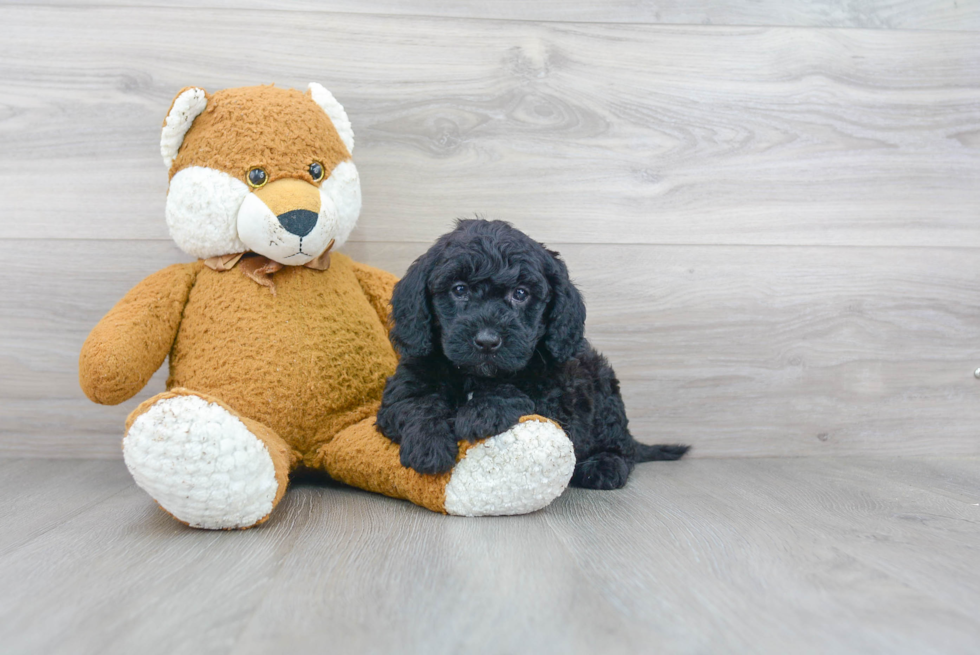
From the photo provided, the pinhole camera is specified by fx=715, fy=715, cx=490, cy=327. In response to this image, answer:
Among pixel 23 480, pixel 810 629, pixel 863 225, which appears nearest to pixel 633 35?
pixel 863 225

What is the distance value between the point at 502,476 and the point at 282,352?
1.57 feet

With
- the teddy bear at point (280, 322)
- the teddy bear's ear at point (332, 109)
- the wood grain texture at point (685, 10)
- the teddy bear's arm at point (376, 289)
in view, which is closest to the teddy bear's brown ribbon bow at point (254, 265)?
the teddy bear at point (280, 322)

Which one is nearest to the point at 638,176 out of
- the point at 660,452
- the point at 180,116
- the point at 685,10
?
the point at 685,10

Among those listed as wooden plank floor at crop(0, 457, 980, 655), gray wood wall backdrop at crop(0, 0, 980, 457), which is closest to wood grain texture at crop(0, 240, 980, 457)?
gray wood wall backdrop at crop(0, 0, 980, 457)

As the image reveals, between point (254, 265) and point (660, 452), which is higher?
point (254, 265)

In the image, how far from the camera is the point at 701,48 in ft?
5.63

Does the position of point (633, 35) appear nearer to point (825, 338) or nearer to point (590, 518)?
point (825, 338)

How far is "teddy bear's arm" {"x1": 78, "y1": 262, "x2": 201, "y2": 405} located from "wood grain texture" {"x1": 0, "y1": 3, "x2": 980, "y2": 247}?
1.12ft

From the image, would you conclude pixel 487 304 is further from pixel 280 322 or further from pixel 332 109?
pixel 332 109

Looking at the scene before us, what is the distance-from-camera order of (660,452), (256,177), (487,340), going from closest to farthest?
(487,340), (256,177), (660,452)

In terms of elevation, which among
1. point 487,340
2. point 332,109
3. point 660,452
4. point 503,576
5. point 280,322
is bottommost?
point 660,452

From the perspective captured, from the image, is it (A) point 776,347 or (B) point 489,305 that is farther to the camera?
(A) point 776,347

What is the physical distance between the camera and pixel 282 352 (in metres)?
1.31

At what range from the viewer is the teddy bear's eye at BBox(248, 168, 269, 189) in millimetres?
1299
